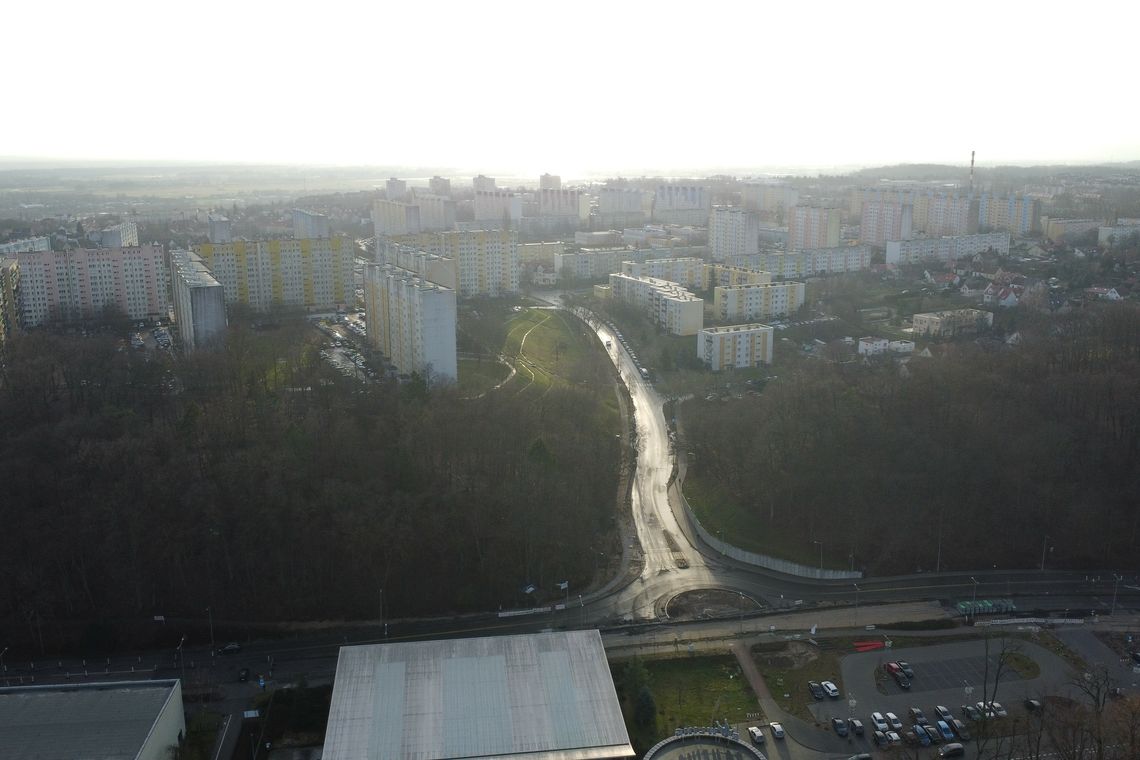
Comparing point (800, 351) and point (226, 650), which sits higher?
point (800, 351)

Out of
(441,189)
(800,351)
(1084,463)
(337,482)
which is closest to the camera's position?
(337,482)

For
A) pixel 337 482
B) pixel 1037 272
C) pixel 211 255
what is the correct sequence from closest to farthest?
pixel 337 482 → pixel 211 255 → pixel 1037 272

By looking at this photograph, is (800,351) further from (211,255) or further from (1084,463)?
(211,255)

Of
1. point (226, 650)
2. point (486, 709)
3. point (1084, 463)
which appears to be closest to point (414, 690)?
point (486, 709)

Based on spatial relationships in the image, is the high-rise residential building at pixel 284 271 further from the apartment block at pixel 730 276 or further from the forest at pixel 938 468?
the forest at pixel 938 468

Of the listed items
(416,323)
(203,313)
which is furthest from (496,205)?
(416,323)

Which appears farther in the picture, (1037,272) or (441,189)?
(441,189)

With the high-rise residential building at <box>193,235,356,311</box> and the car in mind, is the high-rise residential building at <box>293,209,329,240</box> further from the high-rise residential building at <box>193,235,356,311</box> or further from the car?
the car
